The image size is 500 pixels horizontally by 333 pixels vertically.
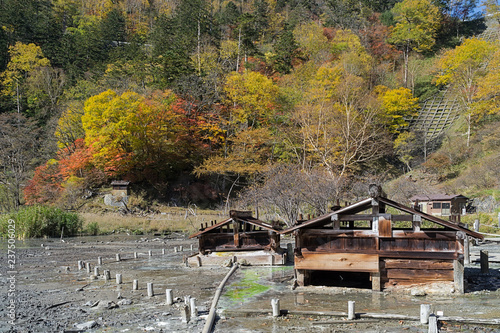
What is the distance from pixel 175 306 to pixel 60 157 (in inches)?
1545

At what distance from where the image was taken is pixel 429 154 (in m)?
47.6

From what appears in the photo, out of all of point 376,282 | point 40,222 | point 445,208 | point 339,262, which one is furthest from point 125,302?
point 445,208

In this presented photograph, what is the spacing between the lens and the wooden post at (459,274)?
13.1 meters

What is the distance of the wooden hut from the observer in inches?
762

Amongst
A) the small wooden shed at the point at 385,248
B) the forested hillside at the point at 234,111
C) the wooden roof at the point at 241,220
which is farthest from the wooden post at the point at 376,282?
the forested hillside at the point at 234,111

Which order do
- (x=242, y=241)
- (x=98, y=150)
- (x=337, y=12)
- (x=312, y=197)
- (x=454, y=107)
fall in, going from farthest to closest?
(x=337, y=12) < (x=454, y=107) < (x=98, y=150) < (x=312, y=197) < (x=242, y=241)

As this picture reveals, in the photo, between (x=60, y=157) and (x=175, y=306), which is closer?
(x=175, y=306)

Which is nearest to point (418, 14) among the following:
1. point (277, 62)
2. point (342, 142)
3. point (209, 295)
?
point (277, 62)

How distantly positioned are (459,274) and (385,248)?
231cm

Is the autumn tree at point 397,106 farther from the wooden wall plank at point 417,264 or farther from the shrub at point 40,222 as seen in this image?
the wooden wall plank at point 417,264

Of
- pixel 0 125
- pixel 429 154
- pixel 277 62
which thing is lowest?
pixel 429 154

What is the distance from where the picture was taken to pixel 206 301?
12867mm

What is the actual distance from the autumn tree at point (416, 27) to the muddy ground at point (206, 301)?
52826mm

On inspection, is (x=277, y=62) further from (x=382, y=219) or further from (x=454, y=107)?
(x=382, y=219)
